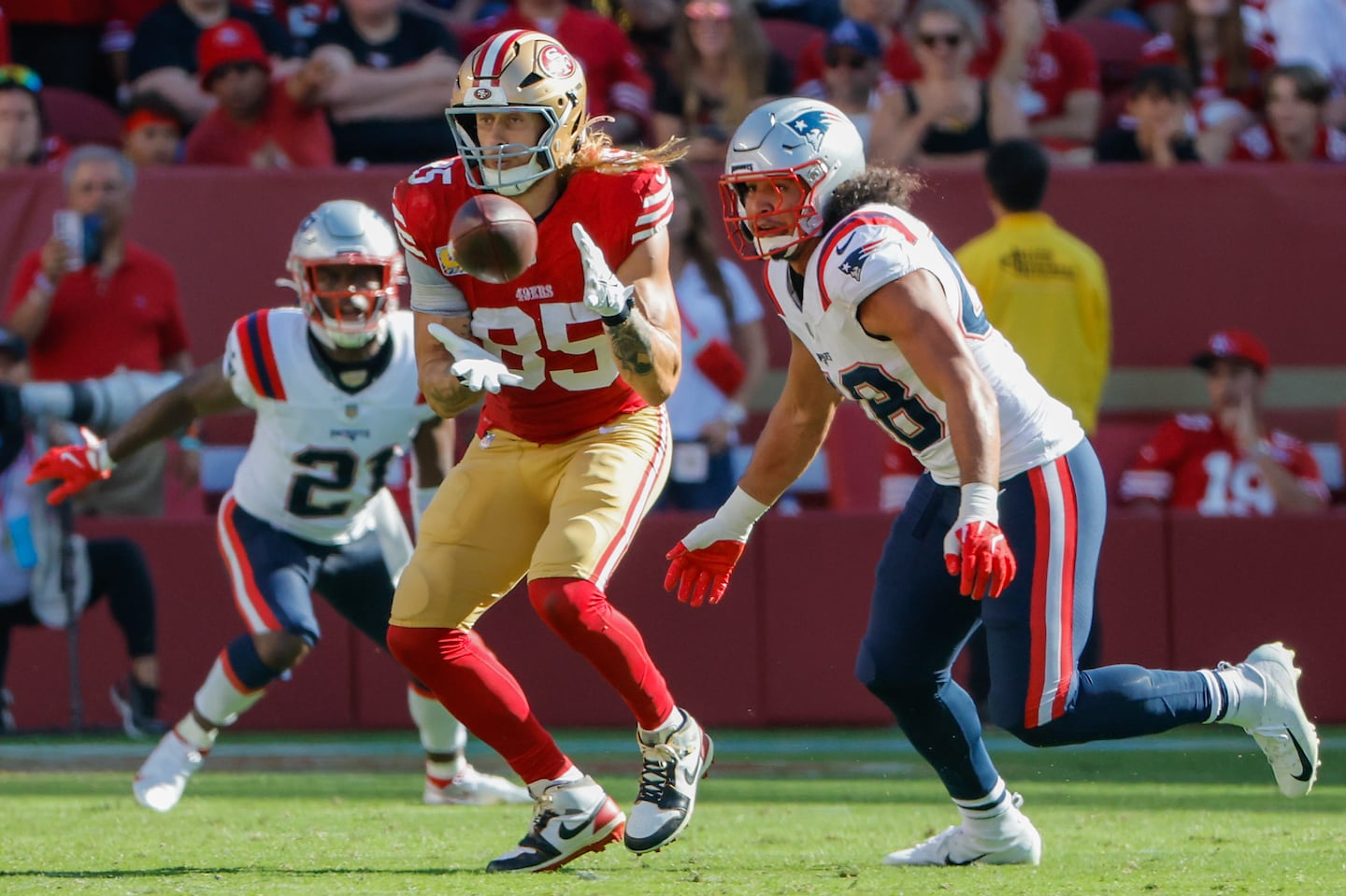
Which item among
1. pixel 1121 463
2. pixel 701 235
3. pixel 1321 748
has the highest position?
pixel 701 235

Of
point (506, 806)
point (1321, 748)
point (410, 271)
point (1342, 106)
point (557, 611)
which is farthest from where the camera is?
point (1342, 106)

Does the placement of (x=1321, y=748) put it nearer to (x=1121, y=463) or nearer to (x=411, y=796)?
(x=1121, y=463)

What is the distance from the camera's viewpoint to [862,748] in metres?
7.55

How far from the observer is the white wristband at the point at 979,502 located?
4031 mm

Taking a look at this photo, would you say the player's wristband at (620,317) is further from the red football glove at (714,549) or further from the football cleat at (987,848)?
the football cleat at (987,848)

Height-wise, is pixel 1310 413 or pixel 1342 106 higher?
pixel 1342 106

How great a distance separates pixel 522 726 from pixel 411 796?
1.79m

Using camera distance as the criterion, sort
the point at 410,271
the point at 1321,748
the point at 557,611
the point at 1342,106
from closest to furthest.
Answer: the point at 557,611 → the point at 410,271 → the point at 1321,748 → the point at 1342,106

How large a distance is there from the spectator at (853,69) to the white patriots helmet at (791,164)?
4754 mm

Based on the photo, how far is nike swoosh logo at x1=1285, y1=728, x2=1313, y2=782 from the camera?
453cm

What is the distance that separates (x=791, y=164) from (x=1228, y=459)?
15.8 ft

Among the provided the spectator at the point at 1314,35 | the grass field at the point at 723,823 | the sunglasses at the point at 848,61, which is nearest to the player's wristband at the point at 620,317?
the grass field at the point at 723,823

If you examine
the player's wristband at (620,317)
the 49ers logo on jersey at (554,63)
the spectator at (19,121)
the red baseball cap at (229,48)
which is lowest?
the player's wristband at (620,317)

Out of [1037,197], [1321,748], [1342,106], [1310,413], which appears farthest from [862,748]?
[1342,106]
